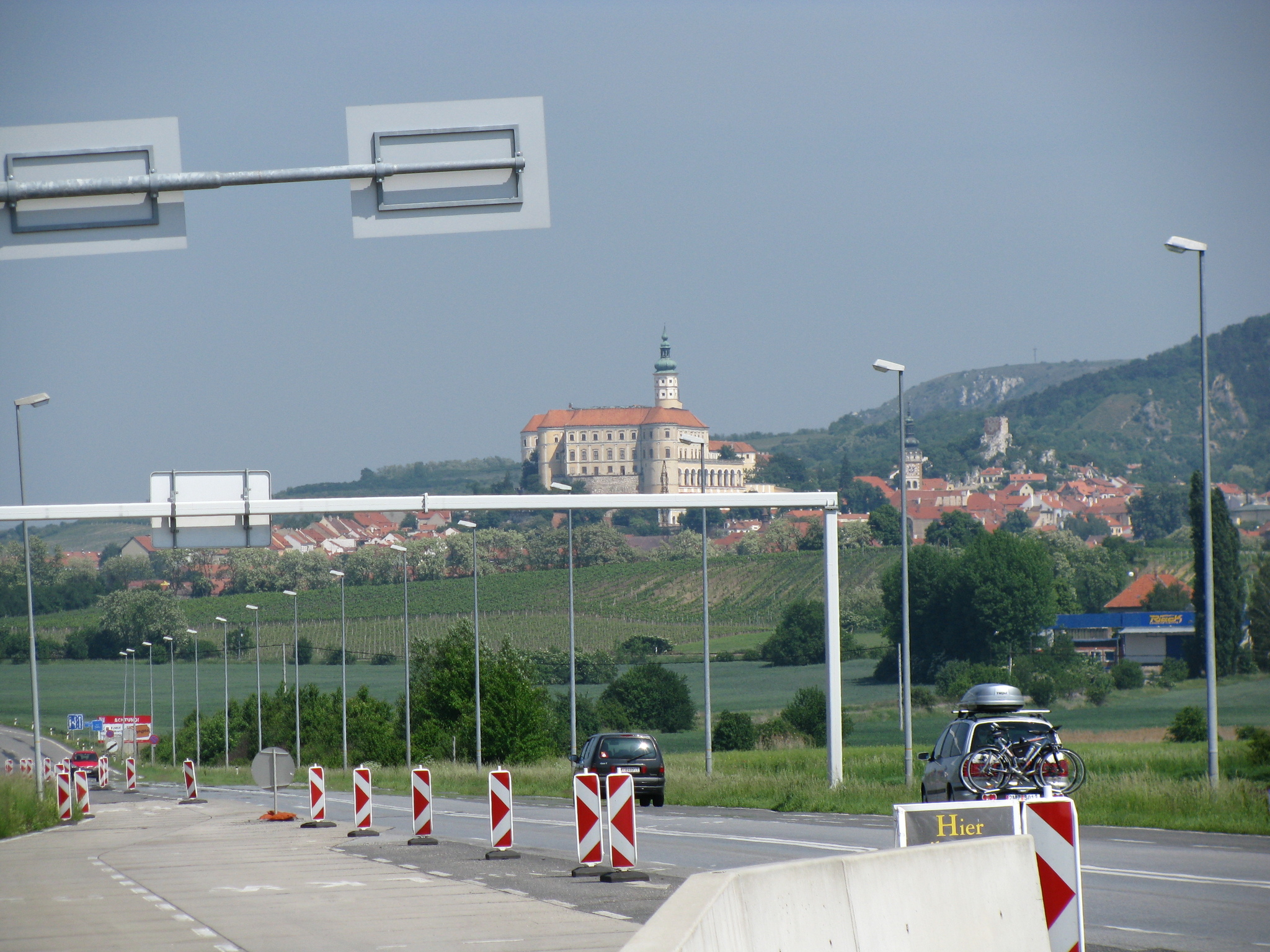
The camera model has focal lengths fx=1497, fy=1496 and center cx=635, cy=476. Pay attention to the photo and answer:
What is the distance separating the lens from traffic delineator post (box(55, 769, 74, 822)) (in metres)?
33.8

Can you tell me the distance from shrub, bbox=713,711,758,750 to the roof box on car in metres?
54.0

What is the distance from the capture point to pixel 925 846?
7965 millimetres

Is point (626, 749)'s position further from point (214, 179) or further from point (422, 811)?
point (214, 179)

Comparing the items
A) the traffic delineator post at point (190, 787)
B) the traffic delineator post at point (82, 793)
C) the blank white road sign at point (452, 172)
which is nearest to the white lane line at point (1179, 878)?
the blank white road sign at point (452, 172)

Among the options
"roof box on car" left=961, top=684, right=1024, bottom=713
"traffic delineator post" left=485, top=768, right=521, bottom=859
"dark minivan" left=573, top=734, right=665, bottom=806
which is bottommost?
"dark minivan" left=573, top=734, right=665, bottom=806

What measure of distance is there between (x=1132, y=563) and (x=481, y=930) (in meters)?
165

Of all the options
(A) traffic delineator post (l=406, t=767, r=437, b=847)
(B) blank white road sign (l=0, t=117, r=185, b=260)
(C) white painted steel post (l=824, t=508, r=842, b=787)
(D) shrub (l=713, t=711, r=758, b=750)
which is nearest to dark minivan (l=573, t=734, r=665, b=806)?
(C) white painted steel post (l=824, t=508, r=842, b=787)

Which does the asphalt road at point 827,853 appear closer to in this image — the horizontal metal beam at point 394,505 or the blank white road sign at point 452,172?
the horizontal metal beam at point 394,505

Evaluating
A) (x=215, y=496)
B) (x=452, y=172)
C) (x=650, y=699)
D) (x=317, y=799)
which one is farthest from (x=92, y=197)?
(x=650, y=699)

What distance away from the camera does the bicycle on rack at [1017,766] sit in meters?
18.1

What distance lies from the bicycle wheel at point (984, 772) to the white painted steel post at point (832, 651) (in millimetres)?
11535

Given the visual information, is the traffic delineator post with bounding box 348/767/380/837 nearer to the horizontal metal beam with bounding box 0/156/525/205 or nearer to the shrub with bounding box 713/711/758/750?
the horizontal metal beam with bounding box 0/156/525/205

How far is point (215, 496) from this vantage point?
2372 centimetres

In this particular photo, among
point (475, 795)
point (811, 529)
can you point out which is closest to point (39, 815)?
point (475, 795)
